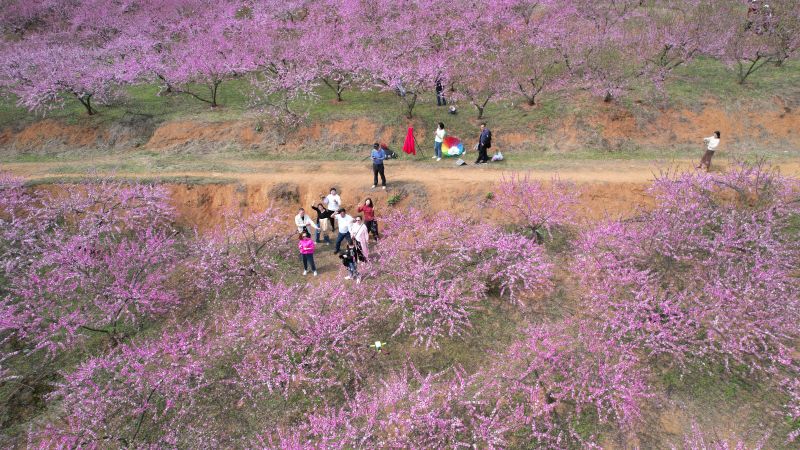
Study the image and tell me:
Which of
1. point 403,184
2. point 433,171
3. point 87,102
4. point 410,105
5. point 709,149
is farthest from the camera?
point 87,102

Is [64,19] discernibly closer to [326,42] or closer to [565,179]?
[326,42]

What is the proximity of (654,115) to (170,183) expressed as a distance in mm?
23917

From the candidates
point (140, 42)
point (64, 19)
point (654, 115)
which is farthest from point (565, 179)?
point (64, 19)

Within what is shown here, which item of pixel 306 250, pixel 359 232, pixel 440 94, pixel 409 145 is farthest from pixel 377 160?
pixel 440 94

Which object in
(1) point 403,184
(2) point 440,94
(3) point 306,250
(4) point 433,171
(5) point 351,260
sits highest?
(2) point 440,94

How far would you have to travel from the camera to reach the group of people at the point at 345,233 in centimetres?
1370

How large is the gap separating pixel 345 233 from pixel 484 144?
801cm

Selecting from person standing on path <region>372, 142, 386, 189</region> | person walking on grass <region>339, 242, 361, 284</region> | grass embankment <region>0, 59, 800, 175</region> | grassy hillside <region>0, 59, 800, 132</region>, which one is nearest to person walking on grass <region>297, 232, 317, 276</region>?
person walking on grass <region>339, 242, 361, 284</region>

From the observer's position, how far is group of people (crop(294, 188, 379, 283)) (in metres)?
13.7

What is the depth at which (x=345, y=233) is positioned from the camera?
47.2 ft

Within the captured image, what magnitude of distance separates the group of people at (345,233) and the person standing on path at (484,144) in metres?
6.51

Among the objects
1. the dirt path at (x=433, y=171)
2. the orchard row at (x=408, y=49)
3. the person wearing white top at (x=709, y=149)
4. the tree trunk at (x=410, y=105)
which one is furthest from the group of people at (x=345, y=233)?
the person wearing white top at (x=709, y=149)

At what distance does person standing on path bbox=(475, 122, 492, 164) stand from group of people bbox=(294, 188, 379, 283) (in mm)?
6513

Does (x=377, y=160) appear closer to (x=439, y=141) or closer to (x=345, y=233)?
(x=345, y=233)
